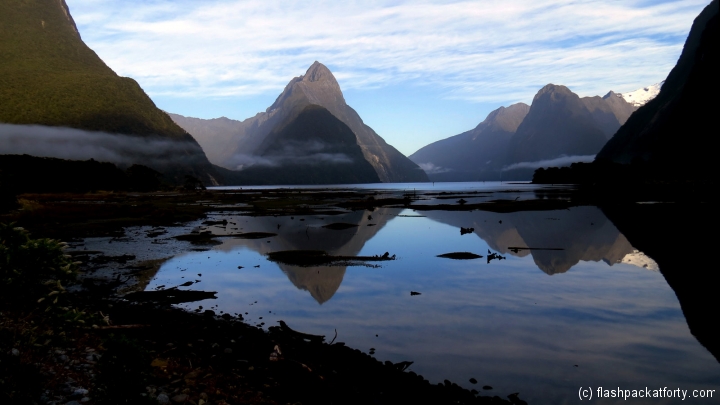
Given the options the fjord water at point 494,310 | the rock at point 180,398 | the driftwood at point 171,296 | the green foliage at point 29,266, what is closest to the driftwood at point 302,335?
the fjord water at point 494,310

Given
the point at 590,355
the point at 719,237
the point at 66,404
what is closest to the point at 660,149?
the point at 719,237

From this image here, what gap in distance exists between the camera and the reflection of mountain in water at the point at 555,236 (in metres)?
30.2

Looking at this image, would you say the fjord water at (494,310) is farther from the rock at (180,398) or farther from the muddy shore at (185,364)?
the rock at (180,398)

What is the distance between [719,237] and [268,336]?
3958cm

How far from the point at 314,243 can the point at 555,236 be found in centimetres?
2285

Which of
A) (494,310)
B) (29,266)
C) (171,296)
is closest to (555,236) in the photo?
(494,310)

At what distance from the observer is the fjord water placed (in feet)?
39.5

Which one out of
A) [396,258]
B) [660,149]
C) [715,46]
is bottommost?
[396,258]

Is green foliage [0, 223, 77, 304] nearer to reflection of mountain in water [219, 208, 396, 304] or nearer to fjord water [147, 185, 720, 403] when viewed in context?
fjord water [147, 185, 720, 403]

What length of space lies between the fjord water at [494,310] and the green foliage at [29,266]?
7.04 meters

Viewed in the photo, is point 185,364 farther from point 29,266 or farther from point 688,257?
point 688,257

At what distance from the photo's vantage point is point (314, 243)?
38.5 meters

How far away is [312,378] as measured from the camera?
1018cm

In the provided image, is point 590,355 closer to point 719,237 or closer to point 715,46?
point 719,237
